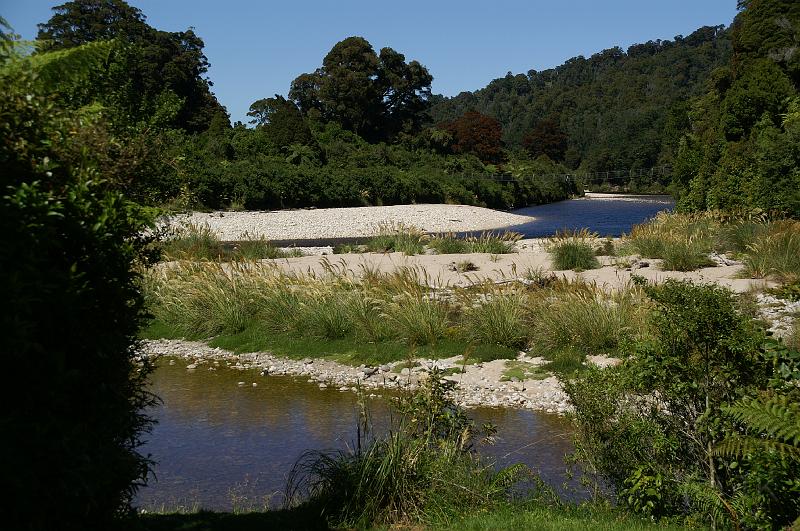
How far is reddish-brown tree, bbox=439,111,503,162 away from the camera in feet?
285

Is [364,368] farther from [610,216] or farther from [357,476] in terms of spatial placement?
[610,216]

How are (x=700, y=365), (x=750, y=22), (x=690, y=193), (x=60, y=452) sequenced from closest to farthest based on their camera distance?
(x=60, y=452), (x=700, y=365), (x=690, y=193), (x=750, y=22)

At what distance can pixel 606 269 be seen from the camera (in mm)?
18797

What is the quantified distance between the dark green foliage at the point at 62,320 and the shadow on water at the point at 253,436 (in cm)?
294

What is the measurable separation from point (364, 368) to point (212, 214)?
1218 inches

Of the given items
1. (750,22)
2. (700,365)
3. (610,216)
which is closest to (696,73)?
(610,216)

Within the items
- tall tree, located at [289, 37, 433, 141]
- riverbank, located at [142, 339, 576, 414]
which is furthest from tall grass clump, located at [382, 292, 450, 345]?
tall tree, located at [289, 37, 433, 141]

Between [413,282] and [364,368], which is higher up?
[413,282]

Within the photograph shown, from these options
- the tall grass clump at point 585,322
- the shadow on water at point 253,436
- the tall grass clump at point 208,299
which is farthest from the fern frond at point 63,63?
the tall grass clump at point 208,299

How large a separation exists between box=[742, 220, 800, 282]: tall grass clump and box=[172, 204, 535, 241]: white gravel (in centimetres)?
1931

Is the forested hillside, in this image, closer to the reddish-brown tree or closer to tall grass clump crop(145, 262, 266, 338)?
the reddish-brown tree

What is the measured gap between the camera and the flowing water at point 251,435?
24.1ft

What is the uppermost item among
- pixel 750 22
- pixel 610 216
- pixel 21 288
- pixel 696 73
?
pixel 696 73

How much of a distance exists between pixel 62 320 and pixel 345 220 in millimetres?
41602
